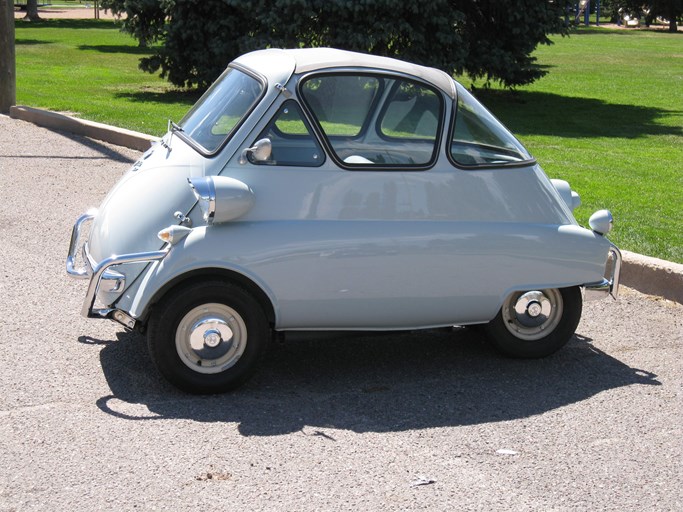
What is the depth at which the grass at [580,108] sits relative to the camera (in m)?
9.98

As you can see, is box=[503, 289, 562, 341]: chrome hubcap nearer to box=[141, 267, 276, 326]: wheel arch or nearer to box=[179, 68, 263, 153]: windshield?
box=[141, 267, 276, 326]: wheel arch

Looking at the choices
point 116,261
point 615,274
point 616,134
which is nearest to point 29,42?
point 616,134

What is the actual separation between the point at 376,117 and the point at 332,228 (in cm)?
74

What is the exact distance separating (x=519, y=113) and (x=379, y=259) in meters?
12.9

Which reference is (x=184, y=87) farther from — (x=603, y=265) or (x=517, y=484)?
(x=517, y=484)

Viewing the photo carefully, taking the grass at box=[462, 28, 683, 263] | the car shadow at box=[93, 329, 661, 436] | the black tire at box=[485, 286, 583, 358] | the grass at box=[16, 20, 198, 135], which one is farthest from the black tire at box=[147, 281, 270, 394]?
the grass at box=[16, 20, 198, 135]

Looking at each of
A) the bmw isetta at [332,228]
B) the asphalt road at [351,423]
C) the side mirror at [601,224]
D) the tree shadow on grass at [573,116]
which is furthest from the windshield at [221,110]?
the tree shadow on grass at [573,116]

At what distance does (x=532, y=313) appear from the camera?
600 centimetres

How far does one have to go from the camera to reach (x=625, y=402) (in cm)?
551

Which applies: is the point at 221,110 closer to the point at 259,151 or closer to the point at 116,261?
the point at 259,151

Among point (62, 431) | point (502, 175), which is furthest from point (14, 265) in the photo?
point (502, 175)

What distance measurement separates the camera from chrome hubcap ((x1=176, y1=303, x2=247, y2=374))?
5.30m

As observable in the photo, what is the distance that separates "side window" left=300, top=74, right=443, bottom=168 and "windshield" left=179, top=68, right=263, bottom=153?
0.36 m

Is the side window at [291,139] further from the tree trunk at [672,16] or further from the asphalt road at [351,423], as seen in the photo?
the tree trunk at [672,16]
